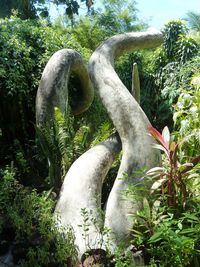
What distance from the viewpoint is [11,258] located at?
131 inches

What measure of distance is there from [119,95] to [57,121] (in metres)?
0.83

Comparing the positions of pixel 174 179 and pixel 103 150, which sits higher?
pixel 103 150

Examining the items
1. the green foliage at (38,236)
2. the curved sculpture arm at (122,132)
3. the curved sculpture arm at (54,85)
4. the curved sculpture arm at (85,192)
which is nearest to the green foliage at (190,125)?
the curved sculpture arm at (122,132)

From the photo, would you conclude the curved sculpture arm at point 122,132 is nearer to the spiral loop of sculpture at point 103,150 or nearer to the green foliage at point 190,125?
the spiral loop of sculpture at point 103,150

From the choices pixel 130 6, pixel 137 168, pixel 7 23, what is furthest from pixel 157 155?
pixel 130 6

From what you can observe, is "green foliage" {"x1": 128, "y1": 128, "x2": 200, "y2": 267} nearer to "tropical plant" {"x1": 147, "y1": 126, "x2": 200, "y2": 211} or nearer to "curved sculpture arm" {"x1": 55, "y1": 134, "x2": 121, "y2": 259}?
"tropical plant" {"x1": 147, "y1": 126, "x2": 200, "y2": 211}

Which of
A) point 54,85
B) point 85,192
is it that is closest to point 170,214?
point 85,192

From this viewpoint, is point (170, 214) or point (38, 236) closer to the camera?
point (170, 214)

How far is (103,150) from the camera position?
4523 millimetres

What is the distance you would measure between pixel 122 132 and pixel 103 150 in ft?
1.03

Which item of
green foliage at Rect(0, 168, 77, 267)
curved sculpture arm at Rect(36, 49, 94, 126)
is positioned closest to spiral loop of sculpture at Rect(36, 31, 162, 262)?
curved sculpture arm at Rect(36, 49, 94, 126)

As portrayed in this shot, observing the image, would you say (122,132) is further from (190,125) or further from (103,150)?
(190,125)

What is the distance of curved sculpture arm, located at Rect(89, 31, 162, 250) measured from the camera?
3.58 m

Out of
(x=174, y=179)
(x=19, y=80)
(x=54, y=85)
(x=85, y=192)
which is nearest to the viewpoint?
(x=174, y=179)
